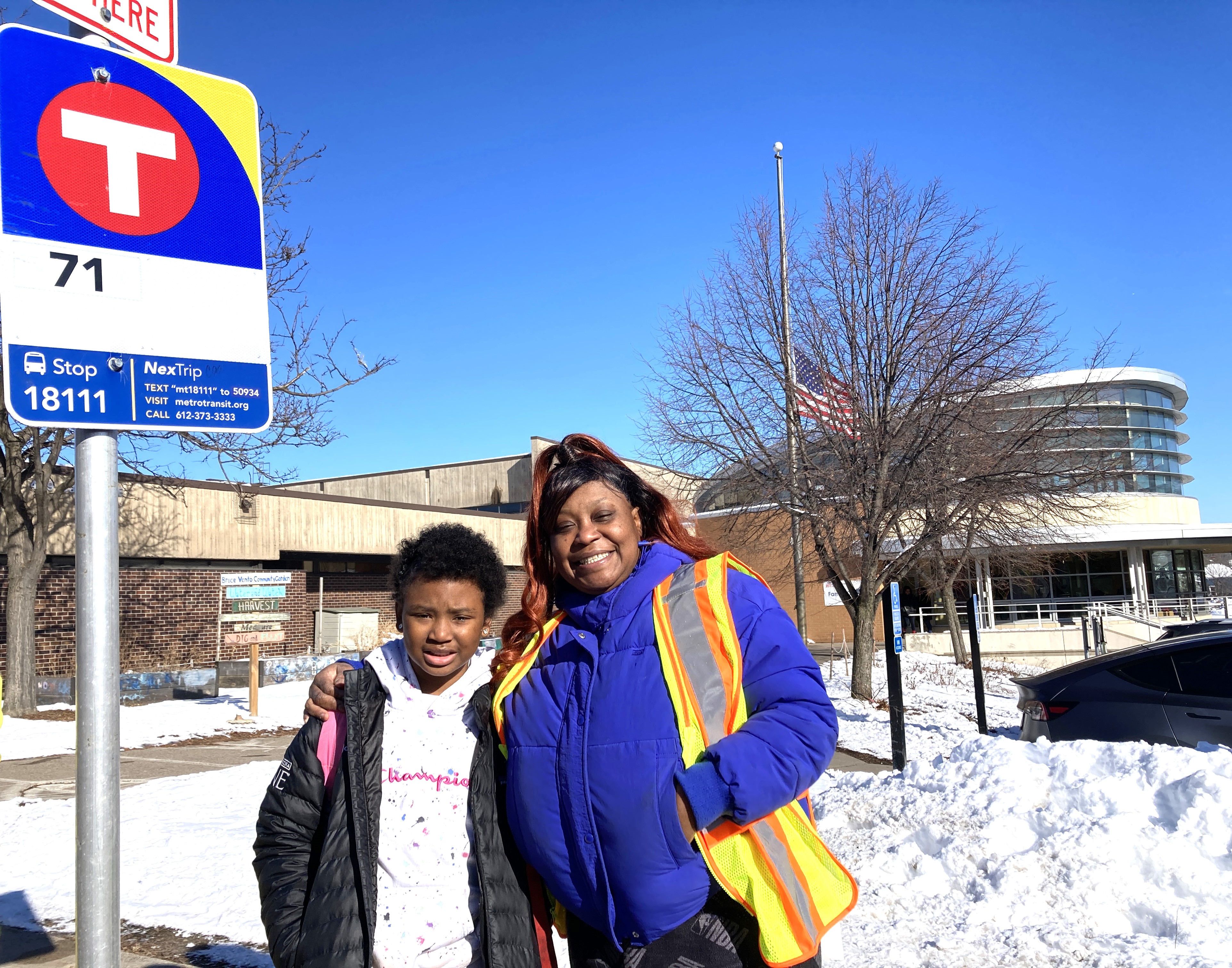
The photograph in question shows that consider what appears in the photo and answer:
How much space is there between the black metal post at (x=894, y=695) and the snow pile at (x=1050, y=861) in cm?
261

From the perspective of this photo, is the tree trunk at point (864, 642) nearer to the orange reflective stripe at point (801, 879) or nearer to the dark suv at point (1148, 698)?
the dark suv at point (1148, 698)

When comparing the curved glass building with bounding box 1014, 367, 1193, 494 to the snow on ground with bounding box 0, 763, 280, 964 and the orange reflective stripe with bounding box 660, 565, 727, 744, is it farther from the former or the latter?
the orange reflective stripe with bounding box 660, 565, 727, 744

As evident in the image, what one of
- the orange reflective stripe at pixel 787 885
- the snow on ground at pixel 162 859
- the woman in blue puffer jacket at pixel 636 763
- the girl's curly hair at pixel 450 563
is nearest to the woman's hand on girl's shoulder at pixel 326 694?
the woman in blue puffer jacket at pixel 636 763

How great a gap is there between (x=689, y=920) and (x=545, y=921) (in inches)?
19.4

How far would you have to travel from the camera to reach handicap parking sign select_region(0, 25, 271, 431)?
7.27 ft

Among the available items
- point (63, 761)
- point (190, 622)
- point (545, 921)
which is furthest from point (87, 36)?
point (190, 622)

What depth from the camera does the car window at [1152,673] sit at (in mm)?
7246

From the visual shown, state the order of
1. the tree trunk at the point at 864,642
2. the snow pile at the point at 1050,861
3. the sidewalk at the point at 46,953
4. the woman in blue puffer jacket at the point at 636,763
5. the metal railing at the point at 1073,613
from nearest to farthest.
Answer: the woman in blue puffer jacket at the point at 636,763 → the snow pile at the point at 1050,861 → the sidewalk at the point at 46,953 → the tree trunk at the point at 864,642 → the metal railing at the point at 1073,613

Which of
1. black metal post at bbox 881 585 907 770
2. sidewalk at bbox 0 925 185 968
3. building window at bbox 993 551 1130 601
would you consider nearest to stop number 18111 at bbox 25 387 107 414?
sidewalk at bbox 0 925 185 968

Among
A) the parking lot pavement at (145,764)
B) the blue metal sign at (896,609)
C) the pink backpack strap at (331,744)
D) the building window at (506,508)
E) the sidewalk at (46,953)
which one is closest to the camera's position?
the pink backpack strap at (331,744)

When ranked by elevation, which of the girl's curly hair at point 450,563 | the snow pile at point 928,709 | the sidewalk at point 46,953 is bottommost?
the snow pile at point 928,709

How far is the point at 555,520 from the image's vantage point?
2.49 metres

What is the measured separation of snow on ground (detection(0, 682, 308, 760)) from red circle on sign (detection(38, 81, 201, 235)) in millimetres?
10276

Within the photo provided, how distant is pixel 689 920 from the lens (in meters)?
2.11
